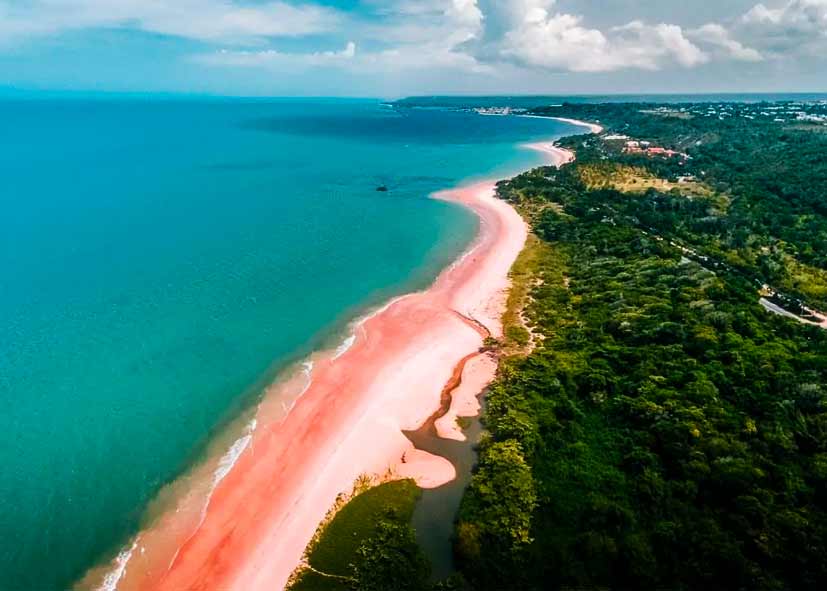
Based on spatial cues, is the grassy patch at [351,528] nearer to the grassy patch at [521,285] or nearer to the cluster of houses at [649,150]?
the grassy patch at [521,285]

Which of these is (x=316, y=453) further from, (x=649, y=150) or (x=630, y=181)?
(x=649, y=150)

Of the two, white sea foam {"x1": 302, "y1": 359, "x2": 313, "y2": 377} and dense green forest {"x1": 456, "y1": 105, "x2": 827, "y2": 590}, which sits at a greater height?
dense green forest {"x1": 456, "y1": 105, "x2": 827, "y2": 590}

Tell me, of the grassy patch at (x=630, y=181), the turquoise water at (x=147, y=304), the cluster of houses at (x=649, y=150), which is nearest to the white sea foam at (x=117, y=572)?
the turquoise water at (x=147, y=304)

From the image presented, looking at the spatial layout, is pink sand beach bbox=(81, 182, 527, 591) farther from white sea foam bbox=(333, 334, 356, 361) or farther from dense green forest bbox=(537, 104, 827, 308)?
dense green forest bbox=(537, 104, 827, 308)

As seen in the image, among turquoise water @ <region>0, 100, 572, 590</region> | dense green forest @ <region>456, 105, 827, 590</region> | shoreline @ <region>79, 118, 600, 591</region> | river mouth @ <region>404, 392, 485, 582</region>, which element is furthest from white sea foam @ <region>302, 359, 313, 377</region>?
dense green forest @ <region>456, 105, 827, 590</region>

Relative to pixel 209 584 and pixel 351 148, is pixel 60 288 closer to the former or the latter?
pixel 209 584
